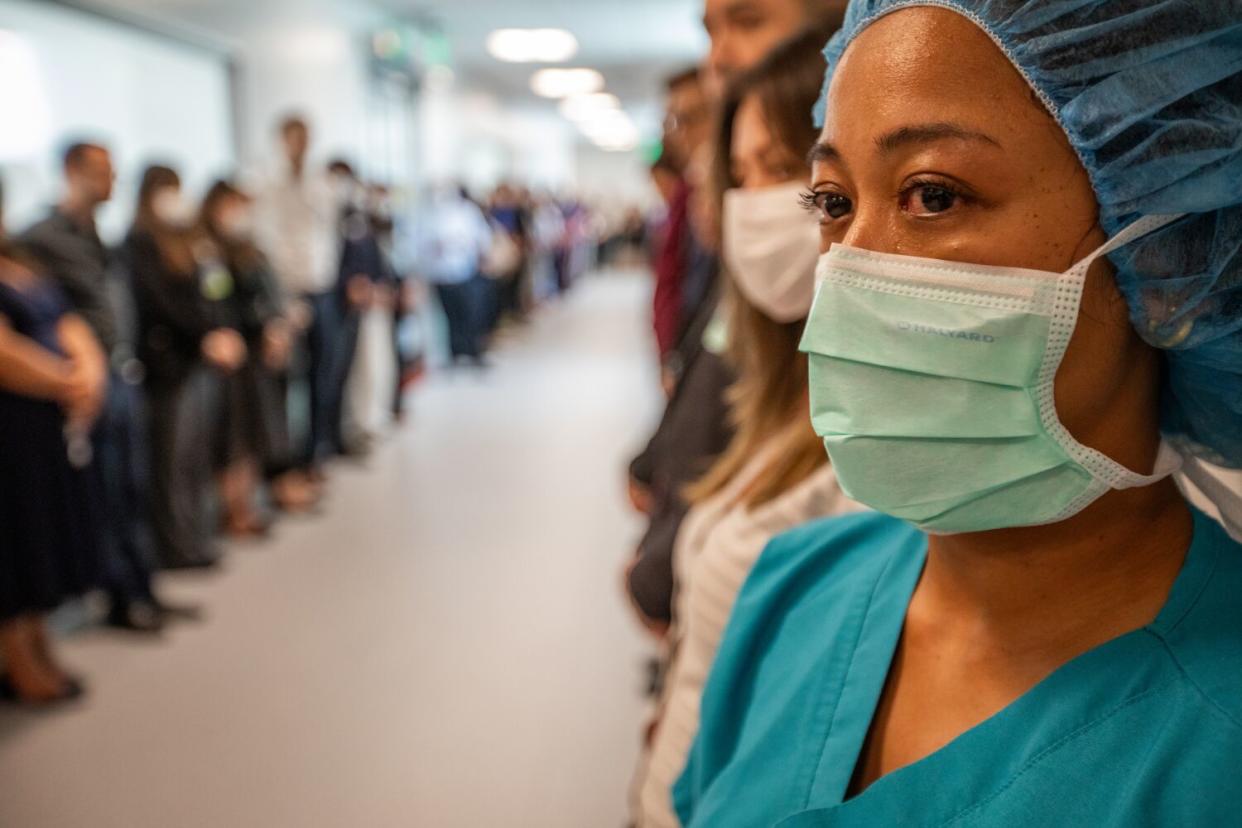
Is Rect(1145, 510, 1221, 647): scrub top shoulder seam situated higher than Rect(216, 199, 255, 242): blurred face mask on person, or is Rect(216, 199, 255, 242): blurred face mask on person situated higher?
Rect(216, 199, 255, 242): blurred face mask on person

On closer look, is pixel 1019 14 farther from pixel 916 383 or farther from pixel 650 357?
pixel 650 357

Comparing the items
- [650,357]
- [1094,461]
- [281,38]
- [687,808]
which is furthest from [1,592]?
[650,357]

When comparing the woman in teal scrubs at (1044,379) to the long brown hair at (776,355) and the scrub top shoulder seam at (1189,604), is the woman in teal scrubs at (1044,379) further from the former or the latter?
the long brown hair at (776,355)

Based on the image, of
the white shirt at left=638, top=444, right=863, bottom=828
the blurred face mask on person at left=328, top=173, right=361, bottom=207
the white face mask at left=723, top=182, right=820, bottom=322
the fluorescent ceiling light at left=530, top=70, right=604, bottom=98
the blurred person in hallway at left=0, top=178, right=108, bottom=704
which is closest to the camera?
the white shirt at left=638, top=444, right=863, bottom=828

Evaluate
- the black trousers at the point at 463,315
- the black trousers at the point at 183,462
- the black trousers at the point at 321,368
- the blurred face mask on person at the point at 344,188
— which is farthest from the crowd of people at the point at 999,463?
the black trousers at the point at 463,315

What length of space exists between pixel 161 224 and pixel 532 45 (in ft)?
27.3

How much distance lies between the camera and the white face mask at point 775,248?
1514 mm

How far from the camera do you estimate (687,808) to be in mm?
1149

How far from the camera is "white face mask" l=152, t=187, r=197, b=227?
3.78m

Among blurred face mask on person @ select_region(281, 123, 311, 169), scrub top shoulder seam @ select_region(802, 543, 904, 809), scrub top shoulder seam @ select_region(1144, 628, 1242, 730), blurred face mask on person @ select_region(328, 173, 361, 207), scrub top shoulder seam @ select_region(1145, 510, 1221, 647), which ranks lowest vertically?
scrub top shoulder seam @ select_region(802, 543, 904, 809)

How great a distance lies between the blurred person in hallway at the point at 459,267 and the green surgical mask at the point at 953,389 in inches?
317

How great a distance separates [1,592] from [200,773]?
0.82 meters

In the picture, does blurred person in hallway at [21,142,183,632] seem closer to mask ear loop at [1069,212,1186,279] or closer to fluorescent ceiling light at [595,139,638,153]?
mask ear loop at [1069,212,1186,279]

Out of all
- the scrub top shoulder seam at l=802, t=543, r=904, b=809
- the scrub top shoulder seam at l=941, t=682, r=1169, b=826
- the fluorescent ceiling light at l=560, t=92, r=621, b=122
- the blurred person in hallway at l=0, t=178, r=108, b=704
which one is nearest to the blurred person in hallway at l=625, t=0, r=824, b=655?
the scrub top shoulder seam at l=802, t=543, r=904, b=809
